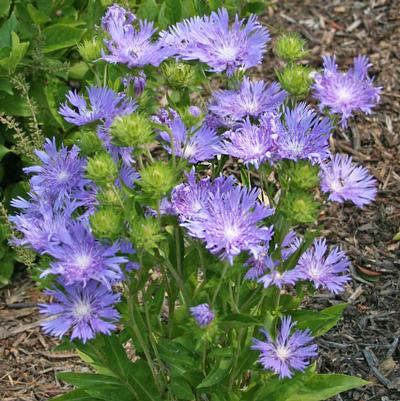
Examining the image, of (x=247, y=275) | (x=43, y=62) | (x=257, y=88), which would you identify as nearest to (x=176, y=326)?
(x=247, y=275)

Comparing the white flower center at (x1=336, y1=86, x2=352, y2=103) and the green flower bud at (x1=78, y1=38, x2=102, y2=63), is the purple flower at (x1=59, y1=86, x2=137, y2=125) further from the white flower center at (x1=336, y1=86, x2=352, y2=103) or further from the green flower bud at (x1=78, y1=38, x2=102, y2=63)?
the white flower center at (x1=336, y1=86, x2=352, y2=103)

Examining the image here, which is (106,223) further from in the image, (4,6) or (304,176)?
(4,6)

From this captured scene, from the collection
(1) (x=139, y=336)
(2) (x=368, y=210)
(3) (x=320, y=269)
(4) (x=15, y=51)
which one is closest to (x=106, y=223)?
(1) (x=139, y=336)

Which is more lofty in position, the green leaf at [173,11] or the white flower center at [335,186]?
the green leaf at [173,11]

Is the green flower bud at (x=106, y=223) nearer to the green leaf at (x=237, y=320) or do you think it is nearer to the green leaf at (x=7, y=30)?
the green leaf at (x=237, y=320)

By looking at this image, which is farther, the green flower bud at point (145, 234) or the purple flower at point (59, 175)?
the purple flower at point (59, 175)

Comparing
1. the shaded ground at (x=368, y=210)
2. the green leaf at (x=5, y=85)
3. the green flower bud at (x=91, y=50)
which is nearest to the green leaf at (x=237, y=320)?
the green flower bud at (x=91, y=50)


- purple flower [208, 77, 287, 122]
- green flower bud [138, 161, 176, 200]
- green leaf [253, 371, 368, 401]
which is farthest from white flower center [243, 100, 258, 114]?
green leaf [253, 371, 368, 401]
